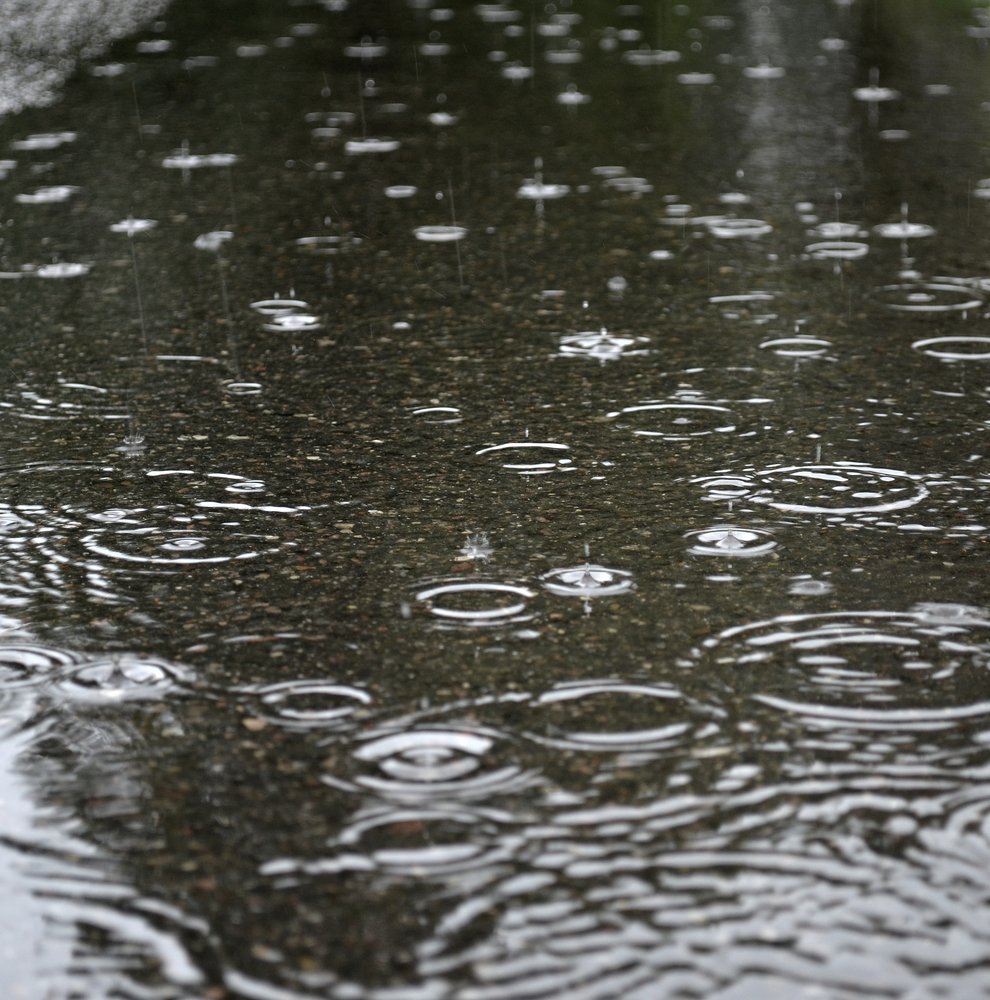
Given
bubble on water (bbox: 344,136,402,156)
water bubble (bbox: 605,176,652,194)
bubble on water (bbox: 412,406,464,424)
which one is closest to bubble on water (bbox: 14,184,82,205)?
bubble on water (bbox: 344,136,402,156)

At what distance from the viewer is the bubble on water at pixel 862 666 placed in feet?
9.47

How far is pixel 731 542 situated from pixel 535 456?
2.88 ft

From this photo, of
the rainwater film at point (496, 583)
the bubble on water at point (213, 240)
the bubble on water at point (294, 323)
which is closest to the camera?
the rainwater film at point (496, 583)

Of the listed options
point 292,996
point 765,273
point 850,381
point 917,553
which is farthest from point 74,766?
point 765,273

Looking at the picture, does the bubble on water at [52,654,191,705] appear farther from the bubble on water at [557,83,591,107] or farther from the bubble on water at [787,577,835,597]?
the bubble on water at [557,83,591,107]

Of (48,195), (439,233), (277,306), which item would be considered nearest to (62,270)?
(277,306)

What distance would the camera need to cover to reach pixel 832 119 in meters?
9.88

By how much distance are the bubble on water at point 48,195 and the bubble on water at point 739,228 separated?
365 cm

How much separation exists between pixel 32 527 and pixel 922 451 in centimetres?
271

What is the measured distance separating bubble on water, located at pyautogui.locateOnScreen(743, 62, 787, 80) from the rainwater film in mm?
A: 3728

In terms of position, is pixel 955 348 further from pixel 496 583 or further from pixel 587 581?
pixel 496 583

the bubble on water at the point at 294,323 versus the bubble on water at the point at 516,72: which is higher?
the bubble on water at the point at 294,323

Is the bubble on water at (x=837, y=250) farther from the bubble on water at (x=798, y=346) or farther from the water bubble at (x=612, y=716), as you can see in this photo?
the water bubble at (x=612, y=716)

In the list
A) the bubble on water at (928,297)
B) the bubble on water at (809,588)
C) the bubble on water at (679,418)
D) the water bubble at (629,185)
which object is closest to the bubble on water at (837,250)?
the bubble on water at (928,297)
